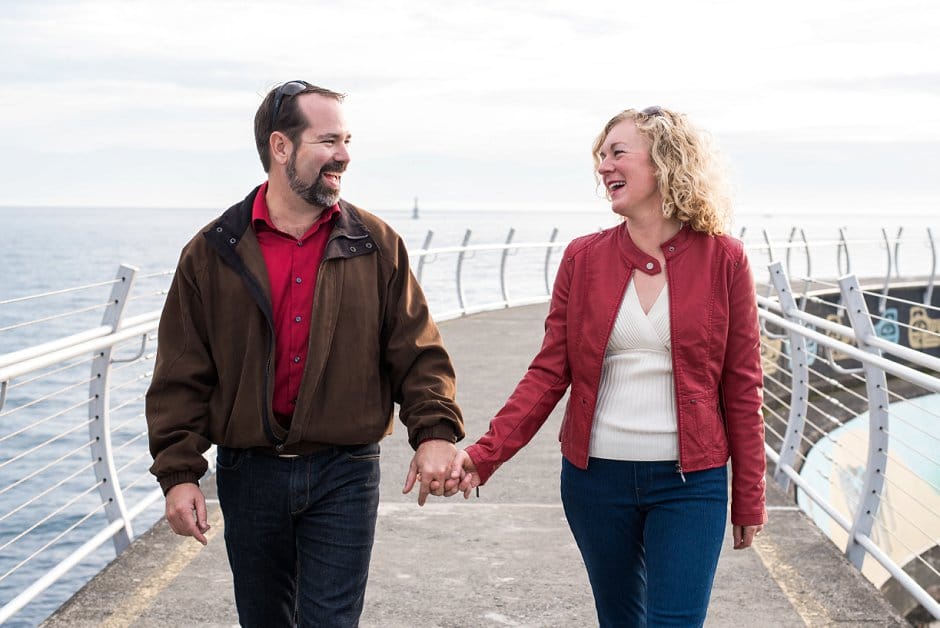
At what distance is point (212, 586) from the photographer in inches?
190

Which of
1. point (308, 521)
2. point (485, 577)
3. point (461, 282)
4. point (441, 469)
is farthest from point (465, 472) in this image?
point (461, 282)

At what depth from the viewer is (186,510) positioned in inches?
112

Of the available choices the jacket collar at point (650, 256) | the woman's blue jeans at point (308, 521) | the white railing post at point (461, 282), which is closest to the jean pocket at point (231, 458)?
the woman's blue jeans at point (308, 521)

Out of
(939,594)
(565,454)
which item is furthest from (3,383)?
(939,594)

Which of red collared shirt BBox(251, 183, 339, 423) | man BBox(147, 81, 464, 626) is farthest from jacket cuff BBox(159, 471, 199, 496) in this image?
A: red collared shirt BBox(251, 183, 339, 423)

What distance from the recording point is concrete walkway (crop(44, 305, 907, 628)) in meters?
4.50

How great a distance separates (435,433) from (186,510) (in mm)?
607

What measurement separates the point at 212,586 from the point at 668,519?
2506 millimetres

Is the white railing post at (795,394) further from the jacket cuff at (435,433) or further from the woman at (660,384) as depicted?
the jacket cuff at (435,433)

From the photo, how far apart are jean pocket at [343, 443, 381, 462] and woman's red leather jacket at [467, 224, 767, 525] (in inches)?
10.9

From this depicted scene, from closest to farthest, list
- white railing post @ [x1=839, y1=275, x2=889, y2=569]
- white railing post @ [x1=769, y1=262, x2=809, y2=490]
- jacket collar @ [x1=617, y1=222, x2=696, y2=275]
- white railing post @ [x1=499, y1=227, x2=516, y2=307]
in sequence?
jacket collar @ [x1=617, y1=222, x2=696, y2=275] < white railing post @ [x1=839, y1=275, x2=889, y2=569] < white railing post @ [x1=769, y1=262, x2=809, y2=490] < white railing post @ [x1=499, y1=227, x2=516, y2=307]

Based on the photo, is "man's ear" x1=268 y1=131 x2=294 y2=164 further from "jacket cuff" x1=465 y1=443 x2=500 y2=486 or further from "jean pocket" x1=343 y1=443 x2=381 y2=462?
"jacket cuff" x1=465 y1=443 x2=500 y2=486

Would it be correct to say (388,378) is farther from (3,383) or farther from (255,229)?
(3,383)

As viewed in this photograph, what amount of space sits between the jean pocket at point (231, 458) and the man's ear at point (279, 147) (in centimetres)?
69
